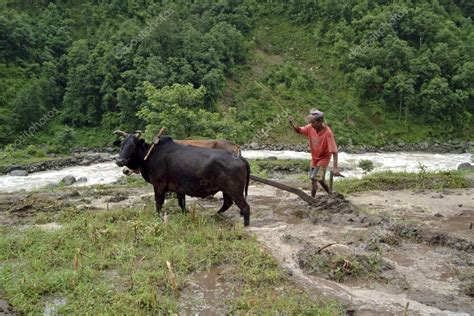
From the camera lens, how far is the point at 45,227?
8352 mm

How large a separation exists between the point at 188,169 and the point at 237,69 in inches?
1504

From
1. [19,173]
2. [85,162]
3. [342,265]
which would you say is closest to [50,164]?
[85,162]

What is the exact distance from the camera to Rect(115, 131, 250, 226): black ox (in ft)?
26.4

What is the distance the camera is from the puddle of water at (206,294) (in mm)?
5312

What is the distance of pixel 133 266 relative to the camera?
20.6ft

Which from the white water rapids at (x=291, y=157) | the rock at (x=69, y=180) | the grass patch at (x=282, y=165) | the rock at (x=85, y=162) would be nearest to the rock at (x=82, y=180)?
the white water rapids at (x=291, y=157)

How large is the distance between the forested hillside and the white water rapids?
16.5 ft

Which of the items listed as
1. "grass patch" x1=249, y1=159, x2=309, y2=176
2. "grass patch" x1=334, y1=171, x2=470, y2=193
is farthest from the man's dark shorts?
"grass patch" x1=249, y1=159, x2=309, y2=176

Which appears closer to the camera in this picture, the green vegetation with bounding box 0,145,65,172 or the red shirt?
the red shirt

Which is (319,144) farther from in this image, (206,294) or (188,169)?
(206,294)

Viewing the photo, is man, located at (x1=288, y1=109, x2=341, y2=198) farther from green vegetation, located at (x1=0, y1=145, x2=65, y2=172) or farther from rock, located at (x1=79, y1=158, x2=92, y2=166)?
green vegetation, located at (x1=0, y1=145, x2=65, y2=172)

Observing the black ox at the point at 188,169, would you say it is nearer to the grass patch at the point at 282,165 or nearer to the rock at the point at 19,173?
the grass patch at the point at 282,165

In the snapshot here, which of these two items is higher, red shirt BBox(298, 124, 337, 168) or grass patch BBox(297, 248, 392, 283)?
red shirt BBox(298, 124, 337, 168)

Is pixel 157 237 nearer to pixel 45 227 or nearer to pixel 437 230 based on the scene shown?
pixel 45 227
